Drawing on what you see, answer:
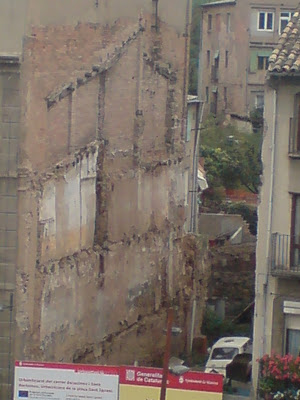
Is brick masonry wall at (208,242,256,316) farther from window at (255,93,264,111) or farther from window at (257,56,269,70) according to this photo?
window at (257,56,269,70)

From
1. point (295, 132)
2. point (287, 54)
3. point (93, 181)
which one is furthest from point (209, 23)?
point (295, 132)

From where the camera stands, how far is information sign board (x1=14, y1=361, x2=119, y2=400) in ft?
69.4

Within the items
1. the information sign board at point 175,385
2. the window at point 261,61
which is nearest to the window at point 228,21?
the window at point 261,61

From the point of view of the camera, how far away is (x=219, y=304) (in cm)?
3722

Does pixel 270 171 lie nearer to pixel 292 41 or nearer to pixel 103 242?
pixel 292 41

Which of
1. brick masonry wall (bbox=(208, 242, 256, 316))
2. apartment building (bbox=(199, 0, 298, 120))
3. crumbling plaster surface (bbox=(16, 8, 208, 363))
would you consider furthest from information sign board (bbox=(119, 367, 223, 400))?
apartment building (bbox=(199, 0, 298, 120))

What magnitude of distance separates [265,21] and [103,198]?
114ft

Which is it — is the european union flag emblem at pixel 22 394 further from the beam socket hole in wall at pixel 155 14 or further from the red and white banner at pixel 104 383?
the beam socket hole in wall at pixel 155 14

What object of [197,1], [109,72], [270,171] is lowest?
[270,171]

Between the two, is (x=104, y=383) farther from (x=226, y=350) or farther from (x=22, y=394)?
(x=226, y=350)

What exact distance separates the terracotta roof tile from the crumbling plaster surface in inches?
215

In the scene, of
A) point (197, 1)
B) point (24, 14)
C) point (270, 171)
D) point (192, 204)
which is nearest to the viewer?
point (270, 171)

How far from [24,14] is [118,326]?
9.14m

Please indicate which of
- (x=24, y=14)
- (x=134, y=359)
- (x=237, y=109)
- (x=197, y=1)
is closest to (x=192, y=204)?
(x=134, y=359)
